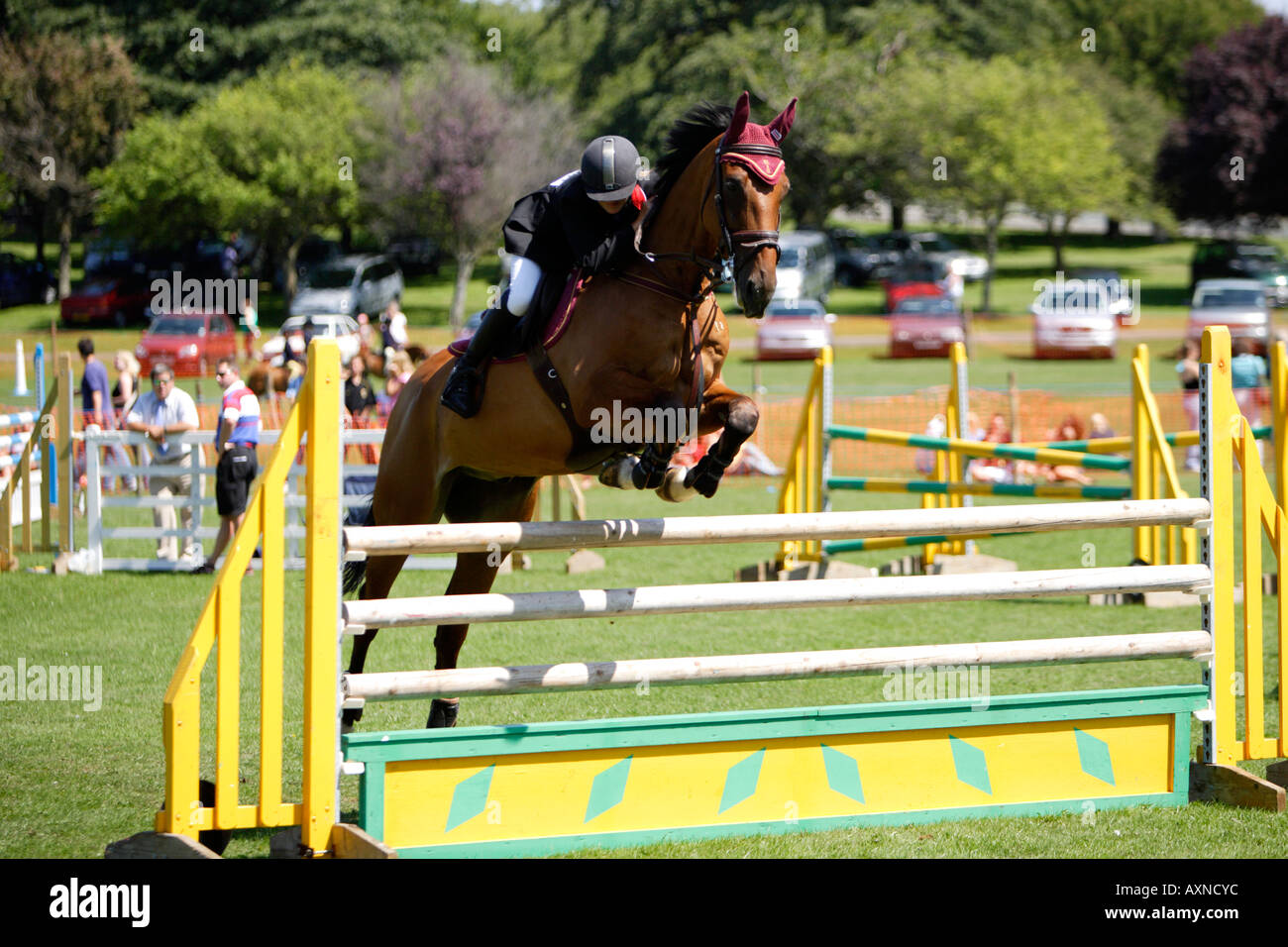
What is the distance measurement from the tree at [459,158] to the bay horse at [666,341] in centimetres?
3039

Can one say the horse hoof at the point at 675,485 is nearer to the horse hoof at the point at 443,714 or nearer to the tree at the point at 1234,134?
the horse hoof at the point at 443,714

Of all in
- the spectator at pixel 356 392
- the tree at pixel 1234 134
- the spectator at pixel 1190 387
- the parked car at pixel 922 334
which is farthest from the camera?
the tree at pixel 1234 134

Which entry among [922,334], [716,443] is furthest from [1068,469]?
[922,334]

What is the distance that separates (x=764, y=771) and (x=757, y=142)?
91.7 inches

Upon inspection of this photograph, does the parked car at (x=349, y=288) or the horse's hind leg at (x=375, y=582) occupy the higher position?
the parked car at (x=349, y=288)

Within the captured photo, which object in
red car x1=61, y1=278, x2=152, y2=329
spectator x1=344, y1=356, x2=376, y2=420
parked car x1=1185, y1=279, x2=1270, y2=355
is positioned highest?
red car x1=61, y1=278, x2=152, y2=329

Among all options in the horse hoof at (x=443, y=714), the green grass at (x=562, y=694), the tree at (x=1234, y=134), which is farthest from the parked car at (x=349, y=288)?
the horse hoof at (x=443, y=714)

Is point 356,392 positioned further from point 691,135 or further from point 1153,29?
point 1153,29

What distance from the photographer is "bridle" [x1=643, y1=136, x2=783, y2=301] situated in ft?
15.4

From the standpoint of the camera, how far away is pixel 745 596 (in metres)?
4.77

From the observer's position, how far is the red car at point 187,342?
25719mm

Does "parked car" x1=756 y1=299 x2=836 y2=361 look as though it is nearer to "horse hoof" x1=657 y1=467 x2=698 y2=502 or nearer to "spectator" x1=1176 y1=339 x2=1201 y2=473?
"spectator" x1=1176 y1=339 x2=1201 y2=473

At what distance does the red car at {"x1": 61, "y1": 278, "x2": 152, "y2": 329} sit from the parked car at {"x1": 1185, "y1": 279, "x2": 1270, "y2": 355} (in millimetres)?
27445

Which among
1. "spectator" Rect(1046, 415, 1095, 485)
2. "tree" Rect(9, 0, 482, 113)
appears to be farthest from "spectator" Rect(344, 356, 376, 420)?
"tree" Rect(9, 0, 482, 113)
